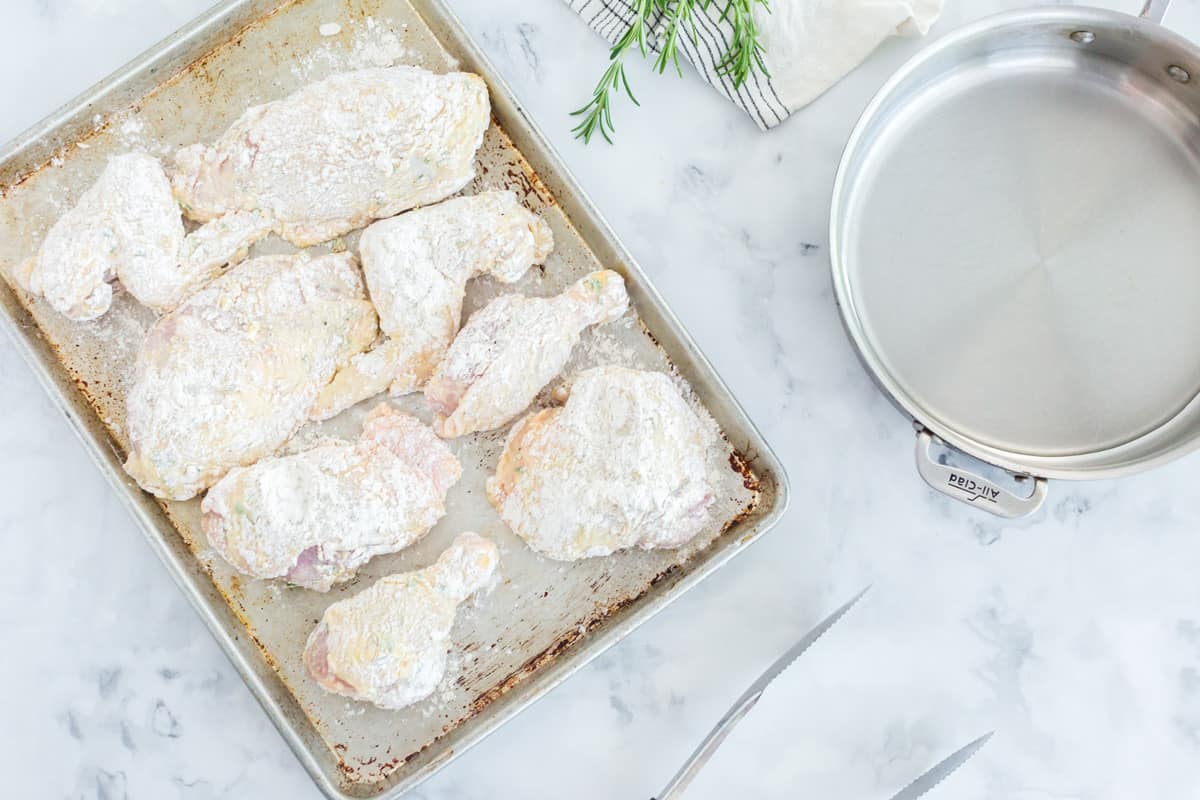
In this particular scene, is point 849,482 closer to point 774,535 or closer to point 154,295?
point 774,535

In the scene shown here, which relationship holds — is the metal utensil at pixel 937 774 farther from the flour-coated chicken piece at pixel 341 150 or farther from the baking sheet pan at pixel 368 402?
the flour-coated chicken piece at pixel 341 150

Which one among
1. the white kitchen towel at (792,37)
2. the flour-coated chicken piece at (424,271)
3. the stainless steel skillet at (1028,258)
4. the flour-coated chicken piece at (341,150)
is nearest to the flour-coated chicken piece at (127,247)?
the flour-coated chicken piece at (341,150)

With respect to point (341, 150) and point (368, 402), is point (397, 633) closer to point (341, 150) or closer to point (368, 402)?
point (368, 402)

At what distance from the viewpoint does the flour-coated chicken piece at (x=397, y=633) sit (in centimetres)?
130

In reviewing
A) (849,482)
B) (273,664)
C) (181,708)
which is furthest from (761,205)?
(181,708)

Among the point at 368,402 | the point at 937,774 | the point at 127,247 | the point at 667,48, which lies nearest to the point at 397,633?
the point at 368,402

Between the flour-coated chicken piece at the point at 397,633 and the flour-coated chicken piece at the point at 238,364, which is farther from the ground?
the flour-coated chicken piece at the point at 238,364

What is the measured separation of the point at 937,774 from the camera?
1395 millimetres

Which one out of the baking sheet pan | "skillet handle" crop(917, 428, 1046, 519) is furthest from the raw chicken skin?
"skillet handle" crop(917, 428, 1046, 519)

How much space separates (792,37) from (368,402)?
0.82 meters

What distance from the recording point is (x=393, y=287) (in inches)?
53.2

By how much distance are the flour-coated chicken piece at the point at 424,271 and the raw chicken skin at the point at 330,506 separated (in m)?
0.07

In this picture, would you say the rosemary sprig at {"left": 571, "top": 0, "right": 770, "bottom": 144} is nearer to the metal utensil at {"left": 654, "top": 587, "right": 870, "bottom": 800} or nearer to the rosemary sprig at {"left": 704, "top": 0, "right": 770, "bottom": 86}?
the rosemary sprig at {"left": 704, "top": 0, "right": 770, "bottom": 86}

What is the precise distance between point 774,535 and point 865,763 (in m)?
0.37
